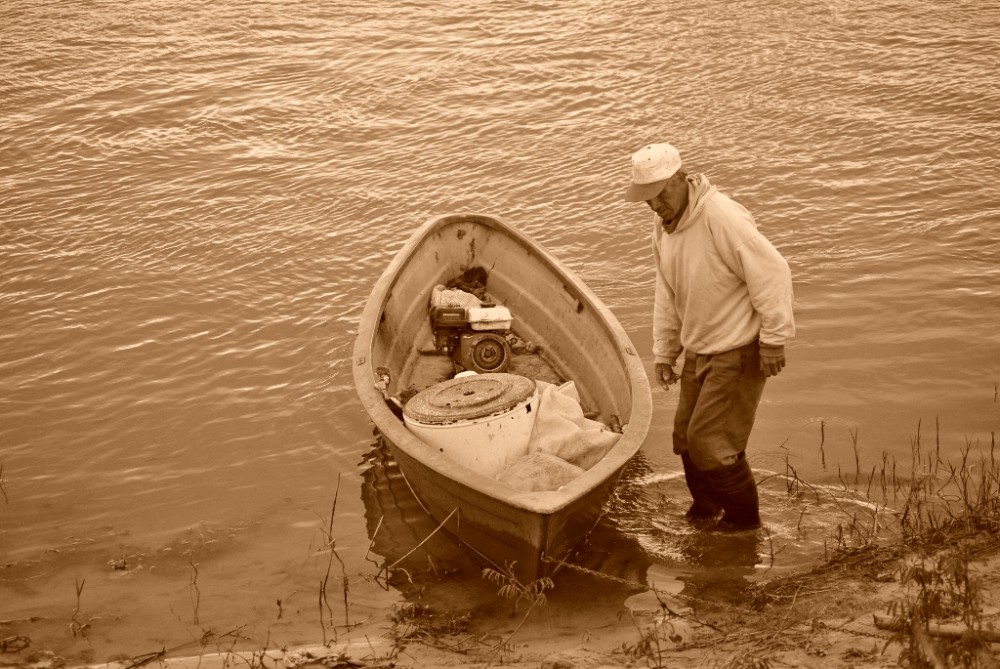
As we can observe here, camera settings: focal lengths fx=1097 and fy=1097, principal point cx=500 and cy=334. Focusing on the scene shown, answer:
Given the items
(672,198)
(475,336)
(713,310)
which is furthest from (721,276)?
(475,336)

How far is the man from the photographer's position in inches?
204

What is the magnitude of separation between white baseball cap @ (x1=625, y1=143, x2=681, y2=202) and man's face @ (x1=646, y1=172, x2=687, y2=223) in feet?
0.10

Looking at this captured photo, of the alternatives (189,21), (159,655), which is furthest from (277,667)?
(189,21)

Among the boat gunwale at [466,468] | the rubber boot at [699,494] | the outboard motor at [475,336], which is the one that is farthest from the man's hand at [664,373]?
the outboard motor at [475,336]

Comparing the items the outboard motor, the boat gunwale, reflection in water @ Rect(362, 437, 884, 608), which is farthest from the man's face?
the outboard motor

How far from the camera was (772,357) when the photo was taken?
525cm

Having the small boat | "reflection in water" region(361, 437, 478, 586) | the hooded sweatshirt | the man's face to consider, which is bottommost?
"reflection in water" region(361, 437, 478, 586)

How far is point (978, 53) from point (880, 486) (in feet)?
30.4

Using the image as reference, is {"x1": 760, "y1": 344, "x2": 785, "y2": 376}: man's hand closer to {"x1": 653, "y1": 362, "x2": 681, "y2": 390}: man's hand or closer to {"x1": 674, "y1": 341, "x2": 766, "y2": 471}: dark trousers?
{"x1": 674, "y1": 341, "x2": 766, "y2": 471}: dark trousers

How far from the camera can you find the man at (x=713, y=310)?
17.0 feet

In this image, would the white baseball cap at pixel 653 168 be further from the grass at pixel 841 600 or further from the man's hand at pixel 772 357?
the grass at pixel 841 600

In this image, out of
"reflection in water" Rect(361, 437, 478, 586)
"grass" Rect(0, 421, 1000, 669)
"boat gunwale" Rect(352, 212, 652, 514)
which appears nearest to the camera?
"grass" Rect(0, 421, 1000, 669)

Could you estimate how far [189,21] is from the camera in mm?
17906

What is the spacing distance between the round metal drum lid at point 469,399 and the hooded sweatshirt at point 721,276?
1.12 m
